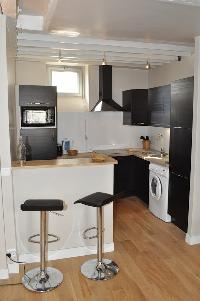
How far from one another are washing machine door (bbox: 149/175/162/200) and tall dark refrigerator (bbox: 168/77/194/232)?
0.22 meters

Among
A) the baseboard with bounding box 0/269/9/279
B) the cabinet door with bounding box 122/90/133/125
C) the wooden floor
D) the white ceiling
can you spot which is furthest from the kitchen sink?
the baseboard with bounding box 0/269/9/279

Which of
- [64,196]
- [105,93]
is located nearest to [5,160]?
[64,196]

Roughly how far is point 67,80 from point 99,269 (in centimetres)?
391

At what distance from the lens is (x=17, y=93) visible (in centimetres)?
432

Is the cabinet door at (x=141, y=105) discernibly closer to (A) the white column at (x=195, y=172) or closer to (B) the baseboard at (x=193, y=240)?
(A) the white column at (x=195, y=172)

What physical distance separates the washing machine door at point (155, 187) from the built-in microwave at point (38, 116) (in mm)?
1884

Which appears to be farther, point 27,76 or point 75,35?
point 27,76

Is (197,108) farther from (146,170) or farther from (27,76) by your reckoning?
(27,76)

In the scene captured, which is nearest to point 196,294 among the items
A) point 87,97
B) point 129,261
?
point 129,261

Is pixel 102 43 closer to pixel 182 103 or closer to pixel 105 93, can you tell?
pixel 182 103

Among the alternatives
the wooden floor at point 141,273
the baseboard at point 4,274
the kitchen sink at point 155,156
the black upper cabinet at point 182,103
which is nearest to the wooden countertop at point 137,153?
the kitchen sink at point 155,156

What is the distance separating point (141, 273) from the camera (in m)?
2.97

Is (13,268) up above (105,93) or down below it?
below

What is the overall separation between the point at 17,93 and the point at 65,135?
1.57m
